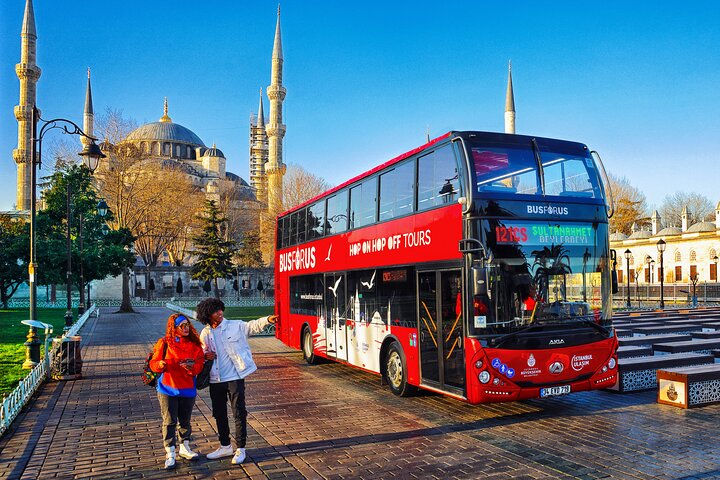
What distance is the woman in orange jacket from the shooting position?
5855mm

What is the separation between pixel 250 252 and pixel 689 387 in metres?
53.7

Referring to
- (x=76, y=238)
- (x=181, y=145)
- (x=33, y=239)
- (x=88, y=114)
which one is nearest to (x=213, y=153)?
(x=181, y=145)

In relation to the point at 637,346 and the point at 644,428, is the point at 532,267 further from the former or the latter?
the point at 637,346

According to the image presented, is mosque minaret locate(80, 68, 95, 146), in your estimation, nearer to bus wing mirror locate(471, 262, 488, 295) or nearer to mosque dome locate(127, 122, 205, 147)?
mosque dome locate(127, 122, 205, 147)

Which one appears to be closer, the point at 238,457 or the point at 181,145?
the point at 238,457

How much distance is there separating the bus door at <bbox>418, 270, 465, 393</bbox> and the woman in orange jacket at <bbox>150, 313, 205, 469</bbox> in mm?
3447

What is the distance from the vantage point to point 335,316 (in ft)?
39.5

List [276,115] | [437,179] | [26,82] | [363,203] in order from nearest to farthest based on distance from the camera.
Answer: [437,179] → [363,203] → [26,82] → [276,115]

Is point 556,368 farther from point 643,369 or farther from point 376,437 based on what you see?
point 643,369

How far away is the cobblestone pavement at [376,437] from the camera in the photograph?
5812mm

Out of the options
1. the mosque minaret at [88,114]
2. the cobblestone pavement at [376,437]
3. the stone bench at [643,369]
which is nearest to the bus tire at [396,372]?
the cobblestone pavement at [376,437]

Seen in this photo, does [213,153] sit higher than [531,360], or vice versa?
[213,153]

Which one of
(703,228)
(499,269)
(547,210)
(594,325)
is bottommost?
(594,325)

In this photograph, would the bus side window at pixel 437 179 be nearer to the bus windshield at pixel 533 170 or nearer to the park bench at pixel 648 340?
the bus windshield at pixel 533 170
